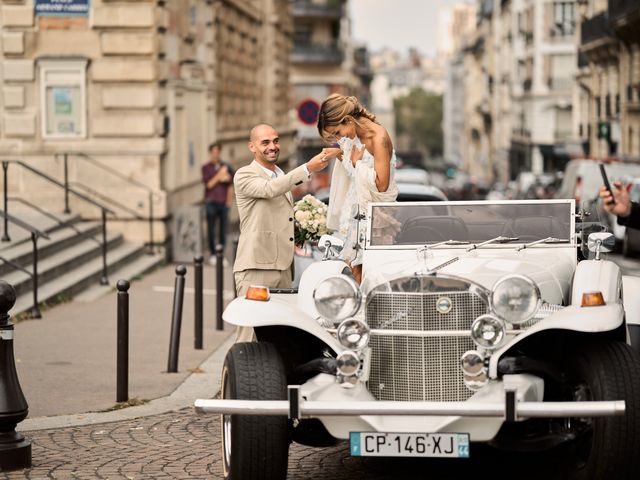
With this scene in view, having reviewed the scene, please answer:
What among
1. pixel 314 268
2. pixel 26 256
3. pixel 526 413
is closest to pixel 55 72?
pixel 26 256

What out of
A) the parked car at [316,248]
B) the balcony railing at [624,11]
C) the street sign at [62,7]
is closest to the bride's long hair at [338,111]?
the parked car at [316,248]

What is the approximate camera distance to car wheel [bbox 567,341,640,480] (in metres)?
6.87

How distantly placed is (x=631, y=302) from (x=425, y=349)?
173 centimetres

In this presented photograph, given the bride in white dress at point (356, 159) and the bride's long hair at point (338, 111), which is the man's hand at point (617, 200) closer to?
the bride in white dress at point (356, 159)

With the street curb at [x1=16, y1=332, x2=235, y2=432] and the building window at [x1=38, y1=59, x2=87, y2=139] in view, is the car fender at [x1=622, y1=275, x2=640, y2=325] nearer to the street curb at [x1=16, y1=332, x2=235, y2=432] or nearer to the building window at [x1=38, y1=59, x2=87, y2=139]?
the street curb at [x1=16, y1=332, x2=235, y2=432]

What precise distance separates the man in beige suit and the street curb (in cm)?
114

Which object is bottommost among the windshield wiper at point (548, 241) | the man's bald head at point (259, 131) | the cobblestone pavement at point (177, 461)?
the cobblestone pavement at point (177, 461)

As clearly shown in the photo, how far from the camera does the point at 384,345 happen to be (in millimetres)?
7273

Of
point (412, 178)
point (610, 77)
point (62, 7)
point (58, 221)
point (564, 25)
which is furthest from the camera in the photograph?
point (564, 25)

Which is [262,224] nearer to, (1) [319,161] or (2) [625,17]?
(1) [319,161]

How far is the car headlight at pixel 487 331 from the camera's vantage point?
7016 mm

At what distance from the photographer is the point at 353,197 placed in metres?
9.20

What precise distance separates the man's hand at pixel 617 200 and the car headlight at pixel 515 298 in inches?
128

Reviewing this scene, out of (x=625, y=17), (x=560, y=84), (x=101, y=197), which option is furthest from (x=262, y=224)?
(x=560, y=84)
